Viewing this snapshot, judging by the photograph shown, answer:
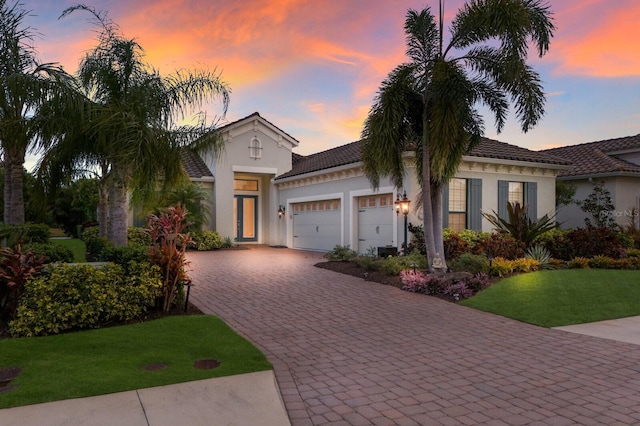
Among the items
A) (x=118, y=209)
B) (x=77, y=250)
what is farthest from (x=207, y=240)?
(x=118, y=209)

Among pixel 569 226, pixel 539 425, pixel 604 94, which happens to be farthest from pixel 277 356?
pixel 569 226

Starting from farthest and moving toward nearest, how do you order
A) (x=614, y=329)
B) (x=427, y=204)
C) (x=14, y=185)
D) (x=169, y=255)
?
(x=427, y=204) → (x=14, y=185) → (x=169, y=255) → (x=614, y=329)

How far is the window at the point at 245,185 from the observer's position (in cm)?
2467

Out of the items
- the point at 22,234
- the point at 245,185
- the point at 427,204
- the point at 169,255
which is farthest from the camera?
the point at 245,185

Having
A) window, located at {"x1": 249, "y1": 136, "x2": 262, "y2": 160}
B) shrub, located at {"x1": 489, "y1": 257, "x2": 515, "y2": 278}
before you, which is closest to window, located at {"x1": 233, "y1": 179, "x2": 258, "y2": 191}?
window, located at {"x1": 249, "y1": 136, "x2": 262, "y2": 160}

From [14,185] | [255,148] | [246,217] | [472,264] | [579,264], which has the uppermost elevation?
[255,148]

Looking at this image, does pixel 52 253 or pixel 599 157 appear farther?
pixel 599 157

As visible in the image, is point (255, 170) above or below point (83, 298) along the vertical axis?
above

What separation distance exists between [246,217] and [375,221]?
10.4 m

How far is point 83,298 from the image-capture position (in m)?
Answer: 6.60

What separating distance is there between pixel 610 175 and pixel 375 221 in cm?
1045

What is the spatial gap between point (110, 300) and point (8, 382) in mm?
2368

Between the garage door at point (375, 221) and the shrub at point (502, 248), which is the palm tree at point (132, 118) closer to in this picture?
the garage door at point (375, 221)

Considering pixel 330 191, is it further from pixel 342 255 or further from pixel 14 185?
pixel 14 185
